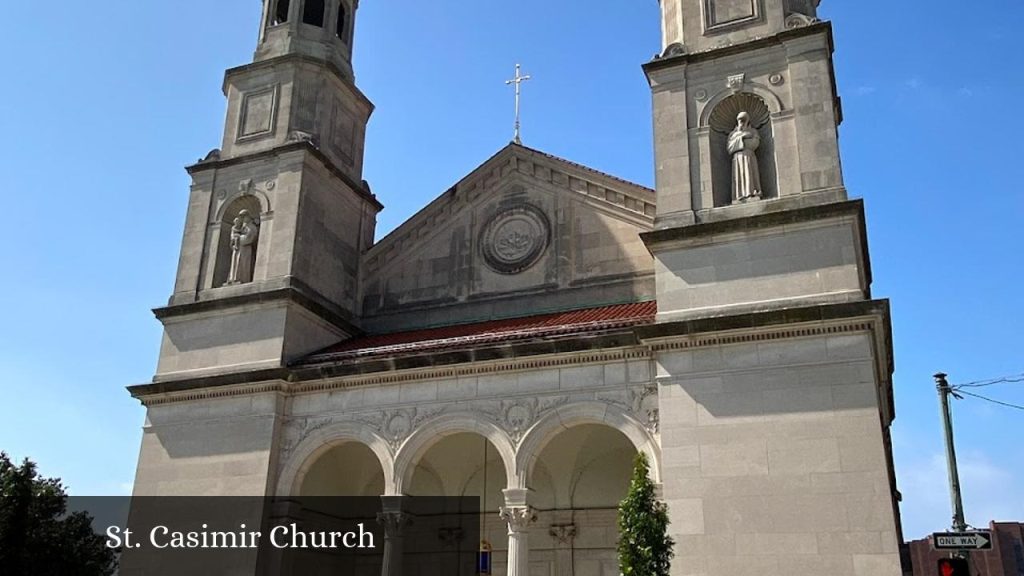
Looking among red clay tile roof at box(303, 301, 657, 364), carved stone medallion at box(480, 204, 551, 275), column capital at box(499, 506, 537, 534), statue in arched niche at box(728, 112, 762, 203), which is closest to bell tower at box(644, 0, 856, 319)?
statue in arched niche at box(728, 112, 762, 203)

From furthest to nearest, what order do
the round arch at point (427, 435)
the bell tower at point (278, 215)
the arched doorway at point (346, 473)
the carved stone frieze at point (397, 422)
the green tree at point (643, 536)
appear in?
1. the bell tower at point (278, 215)
2. the arched doorway at point (346, 473)
3. the carved stone frieze at point (397, 422)
4. the round arch at point (427, 435)
5. the green tree at point (643, 536)

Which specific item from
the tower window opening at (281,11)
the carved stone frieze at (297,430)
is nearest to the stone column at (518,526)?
the carved stone frieze at (297,430)

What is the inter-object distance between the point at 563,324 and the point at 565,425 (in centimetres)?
237

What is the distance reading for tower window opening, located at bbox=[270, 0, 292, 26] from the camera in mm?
26528

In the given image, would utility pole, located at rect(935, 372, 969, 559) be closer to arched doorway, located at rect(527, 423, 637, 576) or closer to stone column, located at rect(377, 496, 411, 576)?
arched doorway, located at rect(527, 423, 637, 576)

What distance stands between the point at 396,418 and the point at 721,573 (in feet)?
25.4

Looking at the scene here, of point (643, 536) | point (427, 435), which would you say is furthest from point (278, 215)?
point (643, 536)

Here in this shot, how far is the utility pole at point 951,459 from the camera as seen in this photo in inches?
548

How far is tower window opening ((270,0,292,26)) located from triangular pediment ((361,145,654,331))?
788 centimetres

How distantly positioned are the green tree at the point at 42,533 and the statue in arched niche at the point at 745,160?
52.2ft

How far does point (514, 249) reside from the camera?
74.2ft

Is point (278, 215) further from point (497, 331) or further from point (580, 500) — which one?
point (580, 500)

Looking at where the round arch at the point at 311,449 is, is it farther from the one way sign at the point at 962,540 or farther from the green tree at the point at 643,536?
the one way sign at the point at 962,540

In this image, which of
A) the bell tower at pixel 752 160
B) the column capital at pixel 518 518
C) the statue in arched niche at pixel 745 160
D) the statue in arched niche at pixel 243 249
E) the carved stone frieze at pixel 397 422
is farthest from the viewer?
the statue in arched niche at pixel 243 249
